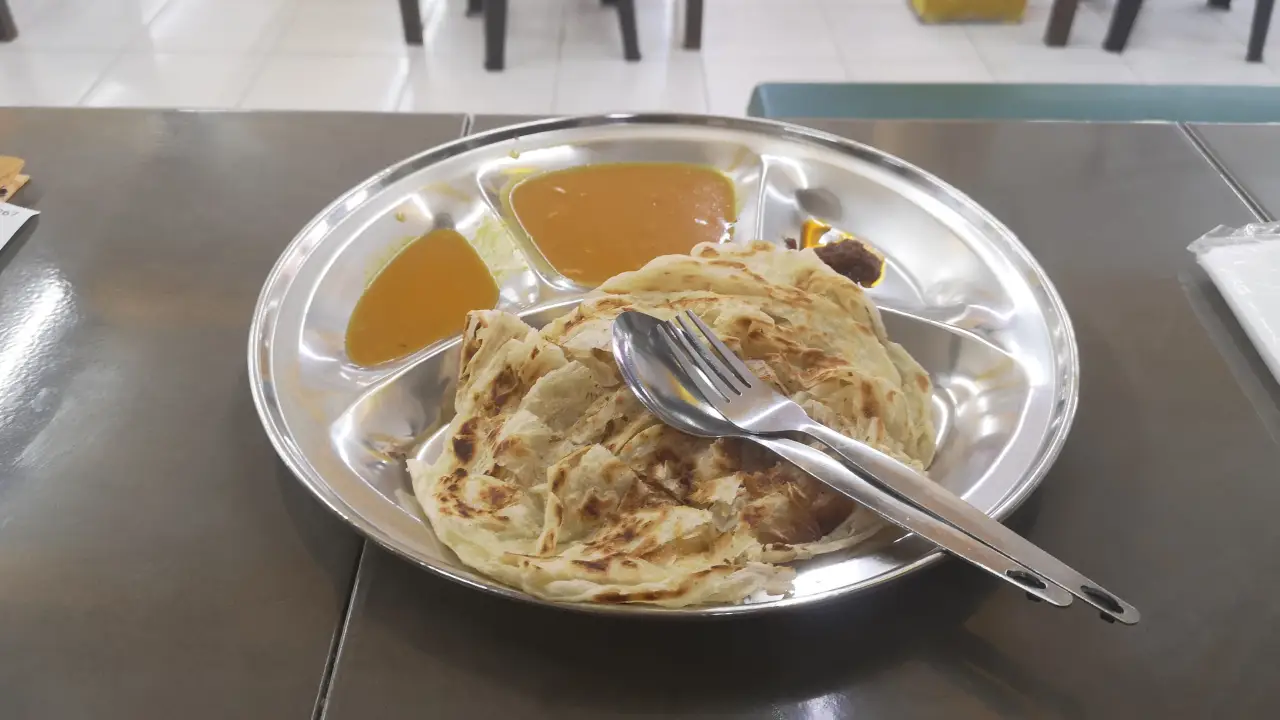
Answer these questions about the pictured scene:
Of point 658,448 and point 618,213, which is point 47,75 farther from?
point 658,448

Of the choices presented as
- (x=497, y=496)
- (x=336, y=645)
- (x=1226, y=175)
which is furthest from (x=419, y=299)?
(x=1226, y=175)

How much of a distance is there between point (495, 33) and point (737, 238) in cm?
297

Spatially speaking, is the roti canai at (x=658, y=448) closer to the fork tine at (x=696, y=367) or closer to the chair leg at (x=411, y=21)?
the fork tine at (x=696, y=367)

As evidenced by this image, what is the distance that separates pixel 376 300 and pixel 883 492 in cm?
82

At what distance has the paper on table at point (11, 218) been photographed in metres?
1.49

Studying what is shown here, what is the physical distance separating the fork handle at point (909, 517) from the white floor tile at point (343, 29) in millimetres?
3898

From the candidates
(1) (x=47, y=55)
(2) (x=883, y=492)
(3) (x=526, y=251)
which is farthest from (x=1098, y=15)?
(1) (x=47, y=55)

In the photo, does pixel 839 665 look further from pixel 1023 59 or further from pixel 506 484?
pixel 1023 59

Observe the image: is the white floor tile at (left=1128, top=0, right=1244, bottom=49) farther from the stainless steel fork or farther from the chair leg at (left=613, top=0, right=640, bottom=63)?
the stainless steel fork

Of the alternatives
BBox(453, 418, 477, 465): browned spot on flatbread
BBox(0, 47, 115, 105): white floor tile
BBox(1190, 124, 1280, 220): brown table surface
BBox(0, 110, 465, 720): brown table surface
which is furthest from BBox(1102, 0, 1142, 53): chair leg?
BBox(0, 47, 115, 105): white floor tile

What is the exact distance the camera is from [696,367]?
1122 mm

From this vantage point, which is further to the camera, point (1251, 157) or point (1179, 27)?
point (1179, 27)

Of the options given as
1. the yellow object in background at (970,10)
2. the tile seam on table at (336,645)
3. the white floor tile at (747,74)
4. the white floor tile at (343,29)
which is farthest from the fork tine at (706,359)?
the yellow object in background at (970,10)

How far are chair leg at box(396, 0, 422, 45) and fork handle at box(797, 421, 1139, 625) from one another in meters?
3.92
